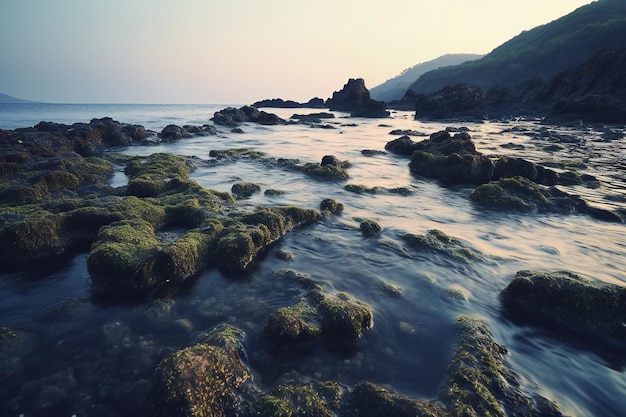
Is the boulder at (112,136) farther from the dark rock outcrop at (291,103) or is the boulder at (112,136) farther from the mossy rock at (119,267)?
the dark rock outcrop at (291,103)

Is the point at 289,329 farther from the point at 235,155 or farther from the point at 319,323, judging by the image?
the point at 235,155

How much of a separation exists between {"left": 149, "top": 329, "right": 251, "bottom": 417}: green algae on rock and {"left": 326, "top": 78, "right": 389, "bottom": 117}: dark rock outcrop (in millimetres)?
85061

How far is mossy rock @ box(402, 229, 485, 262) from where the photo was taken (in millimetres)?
10086

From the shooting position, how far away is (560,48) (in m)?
112

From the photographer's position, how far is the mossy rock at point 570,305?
694cm

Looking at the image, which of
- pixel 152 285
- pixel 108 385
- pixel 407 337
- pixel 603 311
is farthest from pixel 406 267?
pixel 108 385

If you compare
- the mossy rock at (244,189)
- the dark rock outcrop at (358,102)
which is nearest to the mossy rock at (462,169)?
the mossy rock at (244,189)

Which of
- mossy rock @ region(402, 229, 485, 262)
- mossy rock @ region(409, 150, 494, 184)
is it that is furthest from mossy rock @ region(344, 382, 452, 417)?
mossy rock @ region(409, 150, 494, 184)

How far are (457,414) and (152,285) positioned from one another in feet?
21.2

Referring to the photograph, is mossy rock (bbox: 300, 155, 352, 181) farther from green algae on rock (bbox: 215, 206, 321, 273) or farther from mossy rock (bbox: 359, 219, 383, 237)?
mossy rock (bbox: 359, 219, 383, 237)

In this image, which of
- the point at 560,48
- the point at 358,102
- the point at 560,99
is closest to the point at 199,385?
the point at 560,99

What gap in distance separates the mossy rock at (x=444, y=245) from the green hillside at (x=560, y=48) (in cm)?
11671

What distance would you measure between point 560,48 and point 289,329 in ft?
473

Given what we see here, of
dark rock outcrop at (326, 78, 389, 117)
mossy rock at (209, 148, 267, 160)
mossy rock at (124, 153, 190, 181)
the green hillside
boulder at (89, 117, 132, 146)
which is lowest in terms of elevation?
mossy rock at (209, 148, 267, 160)
